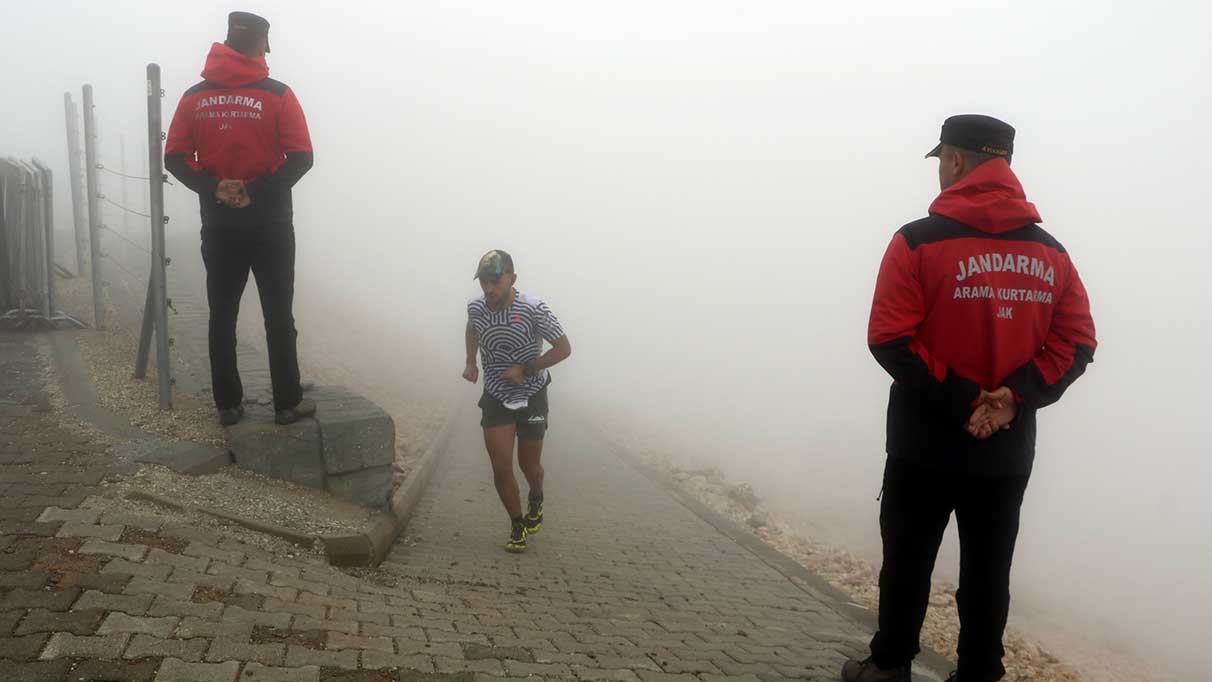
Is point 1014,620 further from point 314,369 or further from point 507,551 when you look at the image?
point 314,369

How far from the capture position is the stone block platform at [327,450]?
5742mm

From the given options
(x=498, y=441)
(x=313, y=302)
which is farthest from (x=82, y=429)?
(x=313, y=302)

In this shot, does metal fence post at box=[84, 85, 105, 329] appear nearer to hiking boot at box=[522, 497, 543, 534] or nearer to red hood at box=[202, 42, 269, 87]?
red hood at box=[202, 42, 269, 87]

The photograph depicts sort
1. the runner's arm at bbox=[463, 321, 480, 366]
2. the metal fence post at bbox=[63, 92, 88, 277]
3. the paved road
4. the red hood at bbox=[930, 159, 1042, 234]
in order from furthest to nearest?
the metal fence post at bbox=[63, 92, 88, 277]
the runner's arm at bbox=[463, 321, 480, 366]
the paved road
the red hood at bbox=[930, 159, 1042, 234]

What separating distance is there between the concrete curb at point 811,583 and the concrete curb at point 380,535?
289cm

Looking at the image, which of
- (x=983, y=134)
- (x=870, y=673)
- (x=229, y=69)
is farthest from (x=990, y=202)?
(x=229, y=69)

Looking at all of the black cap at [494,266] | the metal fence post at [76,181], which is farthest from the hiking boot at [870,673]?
the metal fence post at [76,181]

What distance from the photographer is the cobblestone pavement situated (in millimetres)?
3178

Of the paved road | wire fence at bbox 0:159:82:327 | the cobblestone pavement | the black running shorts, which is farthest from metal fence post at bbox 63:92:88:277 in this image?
the black running shorts

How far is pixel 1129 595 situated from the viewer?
1911 cm

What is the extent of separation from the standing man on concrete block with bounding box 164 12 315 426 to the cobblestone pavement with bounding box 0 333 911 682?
1320mm

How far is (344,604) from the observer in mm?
4168

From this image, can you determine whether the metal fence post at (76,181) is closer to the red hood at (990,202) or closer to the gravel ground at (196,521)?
the gravel ground at (196,521)

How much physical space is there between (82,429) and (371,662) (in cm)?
322
